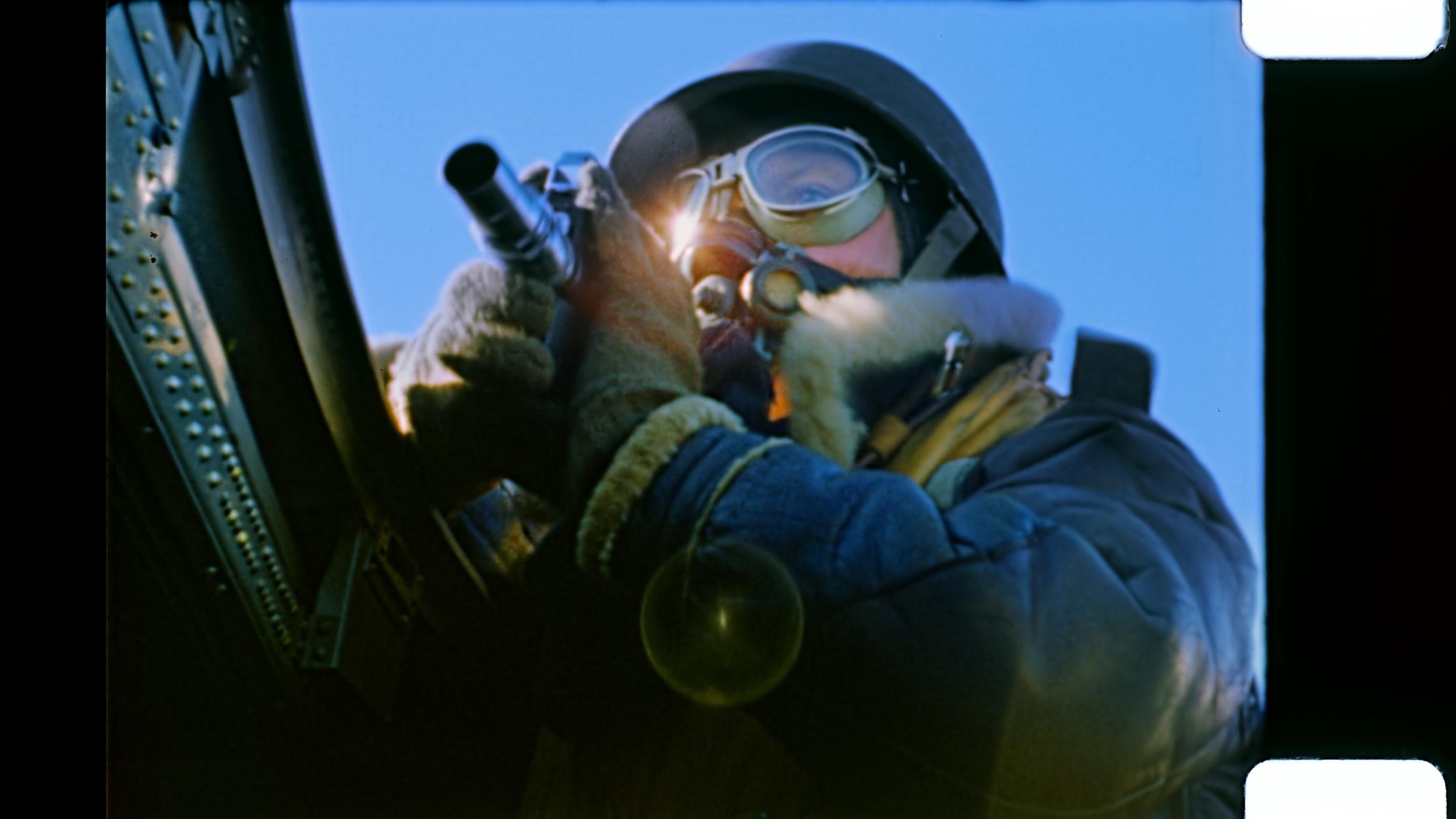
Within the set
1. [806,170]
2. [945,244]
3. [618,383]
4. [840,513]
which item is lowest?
[840,513]

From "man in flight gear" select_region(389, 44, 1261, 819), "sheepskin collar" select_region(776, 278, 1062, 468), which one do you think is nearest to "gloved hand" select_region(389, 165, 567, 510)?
"man in flight gear" select_region(389, 44, 1261, 819)

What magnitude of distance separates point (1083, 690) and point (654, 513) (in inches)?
21.8

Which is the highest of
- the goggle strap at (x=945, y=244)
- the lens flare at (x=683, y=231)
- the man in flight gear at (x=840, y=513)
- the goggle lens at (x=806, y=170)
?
the goggle lens at (x=806, y=170)

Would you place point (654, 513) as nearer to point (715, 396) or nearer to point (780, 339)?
point (715, 396)

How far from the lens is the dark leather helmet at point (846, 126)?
1769 mm

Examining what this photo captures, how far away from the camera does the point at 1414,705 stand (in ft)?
6.11

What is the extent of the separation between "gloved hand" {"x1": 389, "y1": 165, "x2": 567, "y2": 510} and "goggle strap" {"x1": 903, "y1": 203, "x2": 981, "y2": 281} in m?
0.53

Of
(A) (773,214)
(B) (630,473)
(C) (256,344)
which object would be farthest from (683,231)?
(C) (256,344)

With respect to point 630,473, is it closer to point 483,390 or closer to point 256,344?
point 483,390

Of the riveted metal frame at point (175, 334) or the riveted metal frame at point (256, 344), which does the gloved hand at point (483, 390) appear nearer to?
the riveted metal frame at point (256, 344)

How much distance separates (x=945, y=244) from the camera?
1.80 m

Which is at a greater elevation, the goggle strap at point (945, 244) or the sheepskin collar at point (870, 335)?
the goggle strap at point (945, 244)

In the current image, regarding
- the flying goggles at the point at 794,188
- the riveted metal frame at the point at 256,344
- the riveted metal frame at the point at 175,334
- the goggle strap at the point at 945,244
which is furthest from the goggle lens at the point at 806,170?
the riveted metal frame at the point at 175,334

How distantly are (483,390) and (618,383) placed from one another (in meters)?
0.17
